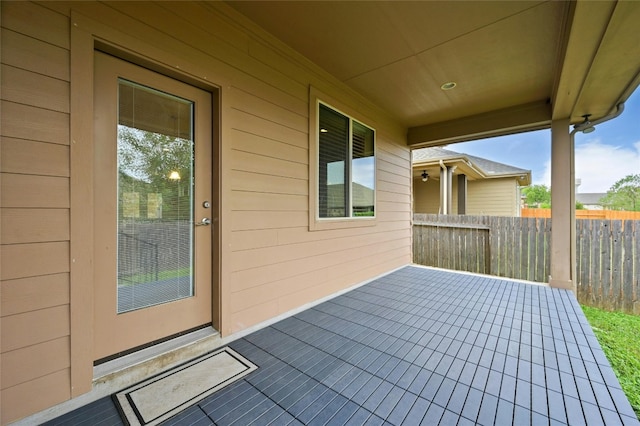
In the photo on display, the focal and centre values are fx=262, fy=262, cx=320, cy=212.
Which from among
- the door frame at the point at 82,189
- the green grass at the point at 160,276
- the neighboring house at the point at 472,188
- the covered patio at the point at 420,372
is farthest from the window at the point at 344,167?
the neighboring house at the point at 472,188

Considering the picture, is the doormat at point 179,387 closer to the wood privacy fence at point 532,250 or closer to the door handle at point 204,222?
the door handle at point 204,222

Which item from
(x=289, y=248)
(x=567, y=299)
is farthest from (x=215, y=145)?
(x=567, y=299)

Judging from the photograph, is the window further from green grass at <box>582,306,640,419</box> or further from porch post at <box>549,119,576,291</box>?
green grass at <box>582,306,640,419</box>

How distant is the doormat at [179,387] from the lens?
1400 mm

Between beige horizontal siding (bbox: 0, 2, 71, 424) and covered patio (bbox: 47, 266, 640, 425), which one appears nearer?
beige horizontal siding (bbox: 0, 2, 71, 424)

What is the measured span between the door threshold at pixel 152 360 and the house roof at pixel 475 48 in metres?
2.46

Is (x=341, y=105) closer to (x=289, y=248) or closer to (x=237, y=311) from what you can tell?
(x=289, y=248)

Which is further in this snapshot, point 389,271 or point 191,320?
point 389,271

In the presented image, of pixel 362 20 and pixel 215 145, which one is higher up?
pixel 362 20

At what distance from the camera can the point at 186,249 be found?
201 centimetres

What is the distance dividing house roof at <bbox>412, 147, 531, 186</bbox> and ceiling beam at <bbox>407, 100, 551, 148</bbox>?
6.37ft

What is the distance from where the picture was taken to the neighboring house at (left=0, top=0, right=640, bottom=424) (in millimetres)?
1323

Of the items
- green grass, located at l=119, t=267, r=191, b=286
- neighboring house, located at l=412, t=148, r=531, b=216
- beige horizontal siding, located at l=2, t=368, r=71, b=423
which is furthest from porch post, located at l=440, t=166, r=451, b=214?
beige horizontal siding, located at l=2, t=368, r=71, b=423

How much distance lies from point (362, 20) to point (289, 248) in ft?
7.15
